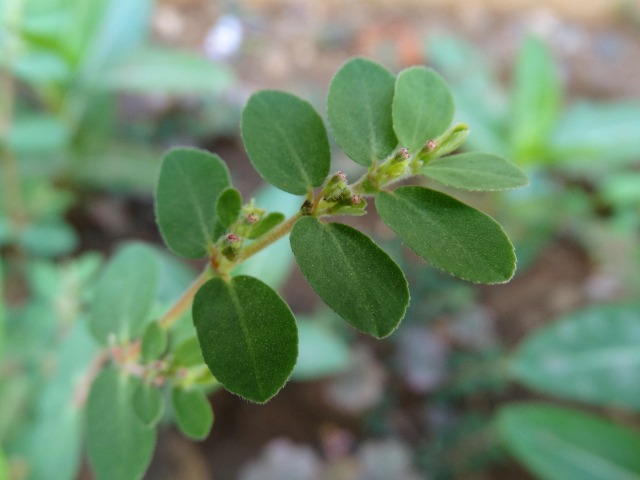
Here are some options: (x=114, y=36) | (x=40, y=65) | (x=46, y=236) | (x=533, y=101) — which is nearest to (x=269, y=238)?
(x=40, y=65)

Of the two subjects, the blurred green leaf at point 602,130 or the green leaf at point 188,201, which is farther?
the blurred green leaf at point 602,130

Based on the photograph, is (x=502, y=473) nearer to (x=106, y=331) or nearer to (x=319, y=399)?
(x=319, y=399)

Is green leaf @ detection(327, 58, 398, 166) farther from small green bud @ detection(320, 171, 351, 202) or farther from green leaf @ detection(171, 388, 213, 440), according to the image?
green leaf @ detection(171, 388, 213, 440)

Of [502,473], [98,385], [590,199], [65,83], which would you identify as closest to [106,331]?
[98,385]

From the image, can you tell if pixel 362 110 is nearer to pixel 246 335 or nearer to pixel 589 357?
pixel 246 335

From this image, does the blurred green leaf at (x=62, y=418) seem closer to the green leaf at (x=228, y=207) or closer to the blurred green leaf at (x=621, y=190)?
the green leaf at (x=228, y=207)

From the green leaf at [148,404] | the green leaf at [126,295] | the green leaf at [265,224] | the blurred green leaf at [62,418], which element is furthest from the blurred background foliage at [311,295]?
the green leaf at [265,224]

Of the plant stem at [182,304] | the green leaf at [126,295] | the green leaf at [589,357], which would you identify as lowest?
the green leaf at [589,357]
